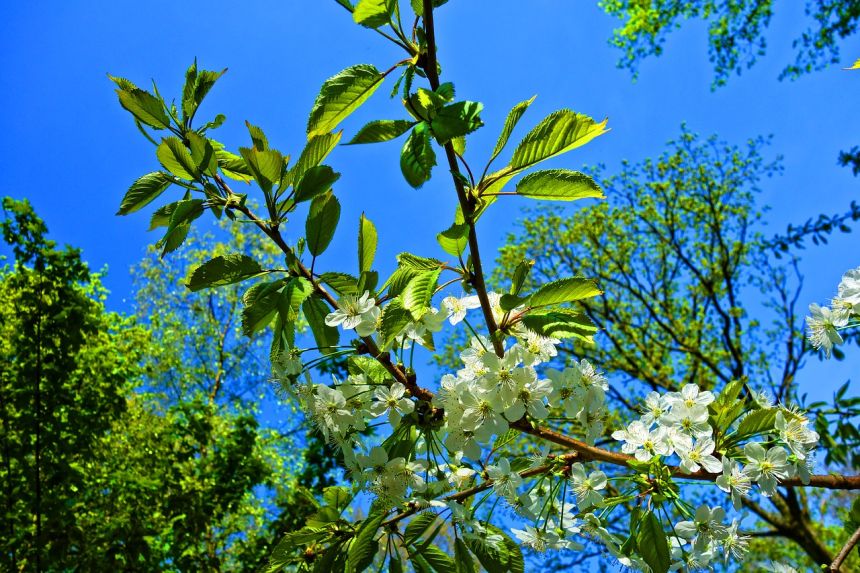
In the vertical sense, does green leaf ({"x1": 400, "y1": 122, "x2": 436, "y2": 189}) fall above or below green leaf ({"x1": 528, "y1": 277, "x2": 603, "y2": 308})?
above

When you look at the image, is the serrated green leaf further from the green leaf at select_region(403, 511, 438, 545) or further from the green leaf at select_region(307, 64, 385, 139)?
the green leaf at select_region(403, 511, 438, 545)

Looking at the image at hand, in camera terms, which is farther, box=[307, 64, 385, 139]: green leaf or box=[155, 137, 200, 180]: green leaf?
box=[155, 137, 200, 180]: green leaf

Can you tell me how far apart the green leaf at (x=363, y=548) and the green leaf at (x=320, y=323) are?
1.22ft

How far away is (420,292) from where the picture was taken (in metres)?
1.17

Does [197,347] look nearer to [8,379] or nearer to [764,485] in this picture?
[8,379]

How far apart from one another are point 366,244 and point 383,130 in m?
0.33

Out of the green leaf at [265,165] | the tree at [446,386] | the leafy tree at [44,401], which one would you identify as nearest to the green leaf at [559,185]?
the tree at [446,386]

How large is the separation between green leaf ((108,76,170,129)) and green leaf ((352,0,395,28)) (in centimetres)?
52

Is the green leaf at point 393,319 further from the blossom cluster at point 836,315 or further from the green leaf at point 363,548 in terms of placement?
the blossom cluster at point 836,315

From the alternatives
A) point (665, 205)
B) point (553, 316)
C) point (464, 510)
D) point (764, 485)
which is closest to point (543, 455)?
point (464, 510)

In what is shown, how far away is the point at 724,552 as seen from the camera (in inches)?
57.9

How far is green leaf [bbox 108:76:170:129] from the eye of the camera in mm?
1297

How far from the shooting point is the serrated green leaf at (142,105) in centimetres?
130

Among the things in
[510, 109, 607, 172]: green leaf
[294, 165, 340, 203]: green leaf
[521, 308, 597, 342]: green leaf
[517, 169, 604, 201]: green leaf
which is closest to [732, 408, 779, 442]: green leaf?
[521, 308, 597, 342]: green leaf
